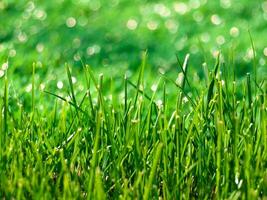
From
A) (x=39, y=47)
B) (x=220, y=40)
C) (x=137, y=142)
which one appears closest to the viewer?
(x=137, y=142)

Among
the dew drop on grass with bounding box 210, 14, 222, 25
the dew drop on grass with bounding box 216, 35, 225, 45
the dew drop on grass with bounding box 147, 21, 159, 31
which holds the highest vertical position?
the dew drop on grass with bounding box 210, 14, 222, 25

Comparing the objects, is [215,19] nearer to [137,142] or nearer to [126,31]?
[126,31]

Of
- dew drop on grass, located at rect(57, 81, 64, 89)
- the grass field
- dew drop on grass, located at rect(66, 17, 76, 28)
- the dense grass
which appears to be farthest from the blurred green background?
the dense grass

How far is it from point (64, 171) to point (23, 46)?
9.19 feet

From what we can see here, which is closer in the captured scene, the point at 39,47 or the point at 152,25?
the point at 39,47

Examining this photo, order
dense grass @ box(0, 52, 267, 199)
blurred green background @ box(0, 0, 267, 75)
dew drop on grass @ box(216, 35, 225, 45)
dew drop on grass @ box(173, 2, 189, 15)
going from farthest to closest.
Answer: dew drop on grass @ box(173, 2, 189, 15) → dew drop on grass @ box(216, 35, 225, 45) → blurred green background @ box(0, 0, 267, 75) → dense grass @ box(0, 52, 267, 199)

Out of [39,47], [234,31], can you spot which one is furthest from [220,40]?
[39,47]

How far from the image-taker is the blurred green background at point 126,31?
14.3ft

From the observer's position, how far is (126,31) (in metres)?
5.08

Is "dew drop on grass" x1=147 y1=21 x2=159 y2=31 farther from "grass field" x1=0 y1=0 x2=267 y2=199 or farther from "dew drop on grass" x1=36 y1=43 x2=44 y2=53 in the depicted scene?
"grass field" x1=0 y1=0 x2=267 y2=199

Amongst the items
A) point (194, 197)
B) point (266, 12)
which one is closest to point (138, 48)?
point (266, 12)

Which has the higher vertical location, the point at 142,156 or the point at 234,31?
the point at 234,31

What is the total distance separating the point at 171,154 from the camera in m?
1.96

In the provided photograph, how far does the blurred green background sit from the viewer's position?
4.36 metres
